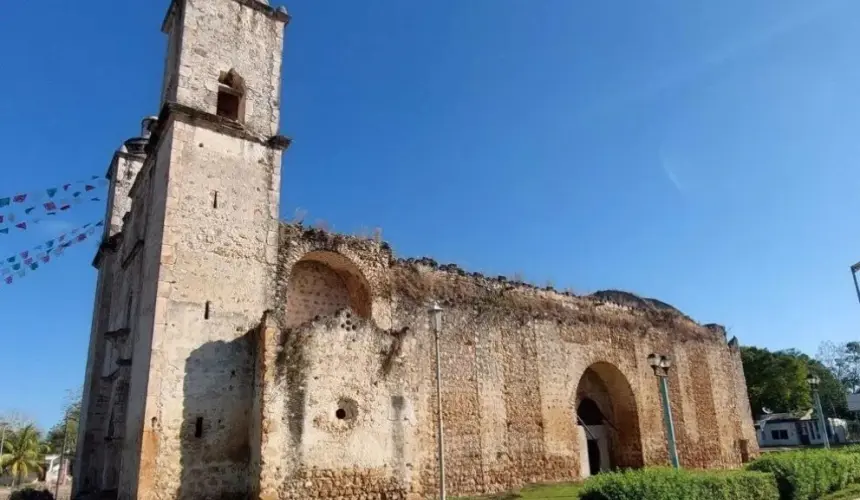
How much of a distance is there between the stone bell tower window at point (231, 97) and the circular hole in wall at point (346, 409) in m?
7.77

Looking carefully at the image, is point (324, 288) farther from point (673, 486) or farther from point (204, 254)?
point (673, 486)

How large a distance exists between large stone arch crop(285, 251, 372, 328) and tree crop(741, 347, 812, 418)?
152 ft

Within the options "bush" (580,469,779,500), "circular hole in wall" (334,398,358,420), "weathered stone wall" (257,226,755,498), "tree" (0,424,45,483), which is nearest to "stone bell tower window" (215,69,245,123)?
"weathered stone wall" (257,226,755,498)

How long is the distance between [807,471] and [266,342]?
13474 mm

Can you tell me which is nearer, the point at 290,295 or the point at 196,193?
the point at 196,193

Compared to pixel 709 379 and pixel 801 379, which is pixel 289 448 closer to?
pixel 709 379

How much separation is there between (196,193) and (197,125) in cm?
180

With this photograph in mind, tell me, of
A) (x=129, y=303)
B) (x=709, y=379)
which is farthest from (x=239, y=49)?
(x=709, y=379)

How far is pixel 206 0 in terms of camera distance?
16812mm

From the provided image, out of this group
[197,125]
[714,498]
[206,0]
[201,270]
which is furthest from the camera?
[206,0]

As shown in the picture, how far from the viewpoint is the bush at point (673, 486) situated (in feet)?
36.7

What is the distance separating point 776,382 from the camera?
54125 millimetres

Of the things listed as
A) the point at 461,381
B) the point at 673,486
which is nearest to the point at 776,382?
the point at 461,381

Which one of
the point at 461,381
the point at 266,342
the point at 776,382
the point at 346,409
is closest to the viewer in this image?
the point at 266,342
